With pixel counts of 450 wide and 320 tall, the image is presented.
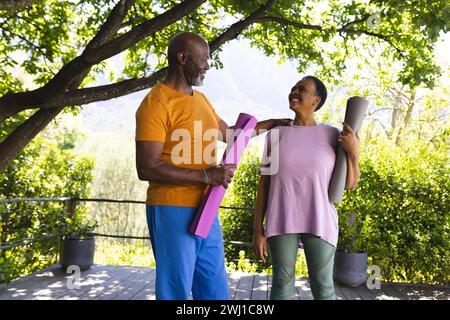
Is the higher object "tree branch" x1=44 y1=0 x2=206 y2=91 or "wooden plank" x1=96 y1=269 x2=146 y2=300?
"tree branch" x1=44 y1=0 x2=206 y2=91

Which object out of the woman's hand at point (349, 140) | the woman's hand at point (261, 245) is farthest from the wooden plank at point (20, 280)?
the woman's hand at point (349, 140)

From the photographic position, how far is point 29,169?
6.24 m

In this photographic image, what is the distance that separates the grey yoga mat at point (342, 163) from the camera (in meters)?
1.92

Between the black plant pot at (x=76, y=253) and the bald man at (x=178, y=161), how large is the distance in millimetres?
3994

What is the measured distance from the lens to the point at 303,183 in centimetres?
198

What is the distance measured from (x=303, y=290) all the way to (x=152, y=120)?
370cm

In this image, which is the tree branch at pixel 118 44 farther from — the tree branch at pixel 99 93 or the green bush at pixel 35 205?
the green bush at pixel 35 205

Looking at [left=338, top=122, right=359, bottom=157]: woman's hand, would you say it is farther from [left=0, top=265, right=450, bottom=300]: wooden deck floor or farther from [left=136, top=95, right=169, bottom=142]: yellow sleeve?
[left=0, top=265, right=450, bottom=300]: wooden deck floor

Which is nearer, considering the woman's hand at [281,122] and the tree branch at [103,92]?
the woman's hand at [281,122]

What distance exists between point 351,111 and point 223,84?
77794mm

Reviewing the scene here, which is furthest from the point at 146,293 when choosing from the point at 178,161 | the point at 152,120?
the point at 152,120

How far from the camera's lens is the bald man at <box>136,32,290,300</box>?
156 centimetres

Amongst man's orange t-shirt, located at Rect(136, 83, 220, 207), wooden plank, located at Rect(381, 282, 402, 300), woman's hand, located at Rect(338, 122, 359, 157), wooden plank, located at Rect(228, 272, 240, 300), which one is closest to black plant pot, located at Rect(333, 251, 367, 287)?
wooden plank, located at Rect(381, 282, 402, 300)

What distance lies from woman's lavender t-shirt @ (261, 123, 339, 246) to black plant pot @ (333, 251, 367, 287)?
3219 millimetres
